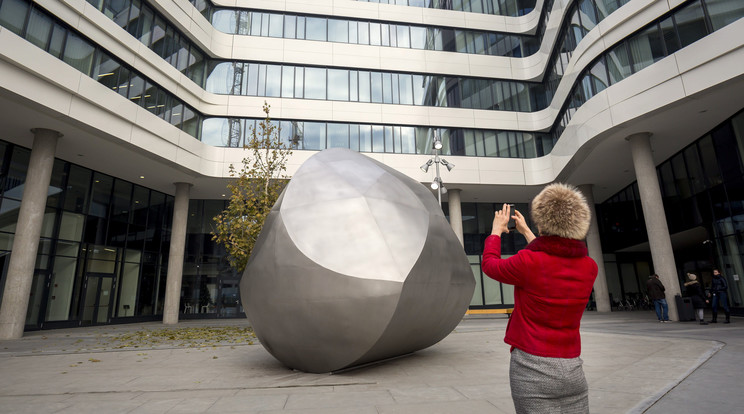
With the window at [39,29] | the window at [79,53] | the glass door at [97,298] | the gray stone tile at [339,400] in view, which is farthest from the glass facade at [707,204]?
the glass door at [97,298]

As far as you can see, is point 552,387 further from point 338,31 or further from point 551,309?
point 338,31

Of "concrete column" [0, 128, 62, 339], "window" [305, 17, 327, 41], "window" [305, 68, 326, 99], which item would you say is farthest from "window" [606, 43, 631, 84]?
"concrete column" [0, 128, 62, 339]

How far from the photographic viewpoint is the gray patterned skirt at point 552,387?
2.30m

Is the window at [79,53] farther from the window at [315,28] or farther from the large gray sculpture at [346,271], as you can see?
the large gray sculpture at [346,271]

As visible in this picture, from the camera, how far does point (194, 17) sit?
24.2 metres

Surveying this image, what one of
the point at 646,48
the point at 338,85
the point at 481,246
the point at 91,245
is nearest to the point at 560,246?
the point at 646,48

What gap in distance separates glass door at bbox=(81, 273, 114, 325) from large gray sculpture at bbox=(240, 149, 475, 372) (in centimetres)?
1962

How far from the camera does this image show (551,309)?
2404mm

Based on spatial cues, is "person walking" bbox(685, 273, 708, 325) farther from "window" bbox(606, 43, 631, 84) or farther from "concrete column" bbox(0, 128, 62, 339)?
"concrete column" bbox(0, 128, 62, 339)

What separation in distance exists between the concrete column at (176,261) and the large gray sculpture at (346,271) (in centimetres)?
1893

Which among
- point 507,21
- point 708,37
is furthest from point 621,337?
point 507,21

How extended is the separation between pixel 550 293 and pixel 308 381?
5130 mm

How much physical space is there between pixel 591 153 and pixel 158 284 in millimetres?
27821

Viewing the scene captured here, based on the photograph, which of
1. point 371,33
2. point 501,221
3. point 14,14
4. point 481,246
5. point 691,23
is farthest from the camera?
point 481,246
